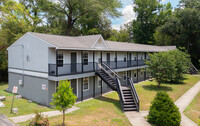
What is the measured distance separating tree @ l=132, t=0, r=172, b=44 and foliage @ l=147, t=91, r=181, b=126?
44613 mm

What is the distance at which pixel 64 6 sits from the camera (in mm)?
36250

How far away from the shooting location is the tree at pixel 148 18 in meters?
51.6

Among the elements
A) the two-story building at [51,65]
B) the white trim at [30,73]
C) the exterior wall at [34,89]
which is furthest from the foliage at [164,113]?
the white trim at [30,73]

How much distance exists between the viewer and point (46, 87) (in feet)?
43.9

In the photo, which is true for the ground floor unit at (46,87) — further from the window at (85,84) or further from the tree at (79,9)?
the tree at (79,9)

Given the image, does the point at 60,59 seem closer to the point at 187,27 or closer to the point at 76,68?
the point at 76,68

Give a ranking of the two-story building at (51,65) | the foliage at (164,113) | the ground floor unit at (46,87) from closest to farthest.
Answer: the foliage at (164,113) → the two-story building at (51,65) → the ground floor unit at (46,87)

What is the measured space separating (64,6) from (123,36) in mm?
27771

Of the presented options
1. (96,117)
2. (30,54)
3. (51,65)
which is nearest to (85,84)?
(51,65)

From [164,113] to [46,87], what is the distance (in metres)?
9.89

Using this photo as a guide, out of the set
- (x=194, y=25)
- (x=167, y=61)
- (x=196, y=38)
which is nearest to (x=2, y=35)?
(x=167, y=61)

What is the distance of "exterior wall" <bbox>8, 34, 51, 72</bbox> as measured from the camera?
13.7 m

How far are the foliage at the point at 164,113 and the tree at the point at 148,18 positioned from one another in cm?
4461

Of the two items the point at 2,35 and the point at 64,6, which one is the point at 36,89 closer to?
the point at 2,35
